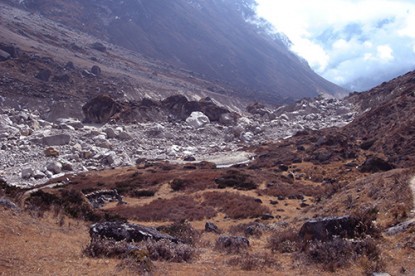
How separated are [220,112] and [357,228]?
195 ft

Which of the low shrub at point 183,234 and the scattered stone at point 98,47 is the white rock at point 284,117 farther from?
the scattered stone at point 98,47

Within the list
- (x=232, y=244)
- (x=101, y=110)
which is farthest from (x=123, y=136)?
(x=232, y=244)

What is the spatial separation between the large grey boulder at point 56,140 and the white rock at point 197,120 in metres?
21.2

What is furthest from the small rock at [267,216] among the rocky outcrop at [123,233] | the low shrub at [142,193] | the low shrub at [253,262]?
the low shrub at [253,262]

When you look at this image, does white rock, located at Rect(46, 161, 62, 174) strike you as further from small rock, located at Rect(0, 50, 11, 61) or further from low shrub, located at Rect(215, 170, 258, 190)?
small rock, located at Rect(0, 50, 11, 61)

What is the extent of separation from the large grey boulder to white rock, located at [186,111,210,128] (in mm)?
21233

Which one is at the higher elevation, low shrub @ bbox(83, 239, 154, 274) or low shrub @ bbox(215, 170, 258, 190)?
low shrub @ bbox(83, 239, 154, 274)

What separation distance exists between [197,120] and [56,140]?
76.8 feet

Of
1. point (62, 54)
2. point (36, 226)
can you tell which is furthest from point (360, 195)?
point (62, 54)

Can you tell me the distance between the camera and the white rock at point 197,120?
6057 centimetres

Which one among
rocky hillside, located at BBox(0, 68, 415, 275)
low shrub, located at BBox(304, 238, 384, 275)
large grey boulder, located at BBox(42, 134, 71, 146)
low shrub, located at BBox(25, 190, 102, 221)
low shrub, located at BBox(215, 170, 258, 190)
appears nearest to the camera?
low shrub, located at BBox(304, 238, 384, 275)

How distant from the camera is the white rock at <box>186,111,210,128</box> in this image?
60.6m

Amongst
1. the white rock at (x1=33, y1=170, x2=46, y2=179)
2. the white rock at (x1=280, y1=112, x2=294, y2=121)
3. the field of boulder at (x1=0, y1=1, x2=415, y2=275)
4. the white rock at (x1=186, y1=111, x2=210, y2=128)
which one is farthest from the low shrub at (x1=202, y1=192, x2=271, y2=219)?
the white rock at (x1=280, y1=112, x2=294, y2=121)

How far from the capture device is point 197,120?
61.2 m
